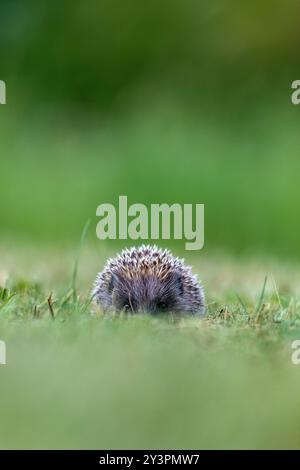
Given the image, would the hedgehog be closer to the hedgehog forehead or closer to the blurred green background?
the hedgehog forehead

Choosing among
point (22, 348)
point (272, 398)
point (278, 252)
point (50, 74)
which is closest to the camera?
point (272, 398)

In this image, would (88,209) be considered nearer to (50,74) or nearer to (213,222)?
(213,222)

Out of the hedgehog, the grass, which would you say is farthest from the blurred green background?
the grass

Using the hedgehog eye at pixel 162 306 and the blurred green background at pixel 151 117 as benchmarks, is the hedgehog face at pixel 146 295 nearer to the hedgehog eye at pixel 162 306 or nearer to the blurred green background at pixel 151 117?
the hedgehog eye at pixel 162 306

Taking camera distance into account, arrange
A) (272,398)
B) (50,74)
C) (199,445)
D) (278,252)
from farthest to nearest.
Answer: (50,74) → (278,252) → (272,398) → (199,445)

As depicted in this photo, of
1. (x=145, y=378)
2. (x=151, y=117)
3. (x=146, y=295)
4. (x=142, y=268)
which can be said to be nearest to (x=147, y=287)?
(x=146, y=295)

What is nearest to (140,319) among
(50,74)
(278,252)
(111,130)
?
(278,252)

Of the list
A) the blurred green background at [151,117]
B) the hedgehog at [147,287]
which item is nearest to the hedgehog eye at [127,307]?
the hedgehog at [147,287]
